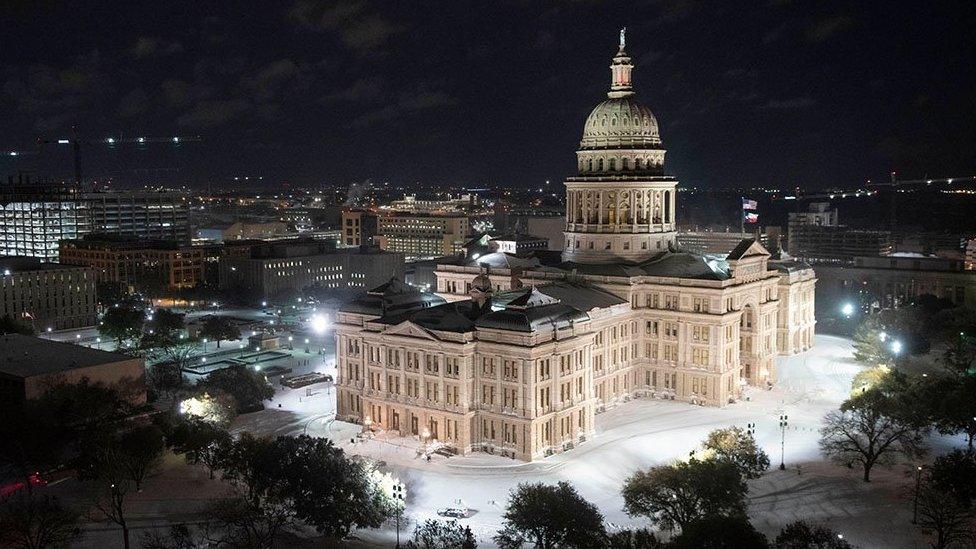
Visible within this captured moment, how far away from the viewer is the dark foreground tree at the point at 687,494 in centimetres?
5131

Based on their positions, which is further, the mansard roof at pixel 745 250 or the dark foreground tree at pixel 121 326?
the dark foreground tree at pixel 121 326

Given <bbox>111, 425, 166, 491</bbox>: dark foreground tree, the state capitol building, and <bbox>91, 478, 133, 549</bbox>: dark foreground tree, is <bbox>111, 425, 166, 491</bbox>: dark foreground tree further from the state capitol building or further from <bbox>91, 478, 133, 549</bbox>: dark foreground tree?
the state capitol building

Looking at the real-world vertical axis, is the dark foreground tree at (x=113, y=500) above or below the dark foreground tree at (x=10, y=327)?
below

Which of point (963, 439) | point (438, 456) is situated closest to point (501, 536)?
point (438, 456)

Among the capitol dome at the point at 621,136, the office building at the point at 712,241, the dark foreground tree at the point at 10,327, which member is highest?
the capitol dome at the point at 621,136

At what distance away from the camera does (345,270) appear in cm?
18412

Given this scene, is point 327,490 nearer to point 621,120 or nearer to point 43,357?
point 43,357

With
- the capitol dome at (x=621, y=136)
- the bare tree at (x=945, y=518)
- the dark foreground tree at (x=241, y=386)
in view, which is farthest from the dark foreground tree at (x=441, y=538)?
the capitol dome at (x=621, y=136)

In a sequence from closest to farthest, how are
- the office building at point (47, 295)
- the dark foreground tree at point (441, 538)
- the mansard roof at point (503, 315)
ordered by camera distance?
the dark foreground tree at point (441, 538) < the mansard roof at point (503, 315) < the office building at point (47, 295)

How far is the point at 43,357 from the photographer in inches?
3221

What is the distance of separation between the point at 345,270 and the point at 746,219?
88451mm

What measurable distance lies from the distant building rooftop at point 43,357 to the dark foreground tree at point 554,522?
47.8 m

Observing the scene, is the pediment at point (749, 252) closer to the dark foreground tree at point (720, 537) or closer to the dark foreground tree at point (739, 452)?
the dark foreground tree at point (739, 452)

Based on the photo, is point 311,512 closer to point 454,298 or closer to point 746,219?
point 454,298
